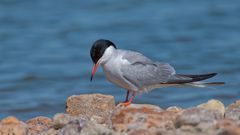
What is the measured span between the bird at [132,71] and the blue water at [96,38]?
6.49 feet

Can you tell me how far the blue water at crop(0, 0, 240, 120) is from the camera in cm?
984

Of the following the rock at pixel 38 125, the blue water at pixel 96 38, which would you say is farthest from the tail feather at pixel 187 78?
the blue water at pixel 96 38

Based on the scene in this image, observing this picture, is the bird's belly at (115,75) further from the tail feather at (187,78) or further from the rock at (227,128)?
the rock at (227,128)

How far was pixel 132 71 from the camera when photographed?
7090mm

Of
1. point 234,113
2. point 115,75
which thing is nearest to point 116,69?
point 115,75

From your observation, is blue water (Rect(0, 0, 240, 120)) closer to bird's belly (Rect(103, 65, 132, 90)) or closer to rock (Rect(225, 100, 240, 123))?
rock (Rect(225, 100, 240, 123))

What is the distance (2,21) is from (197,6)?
4365mm

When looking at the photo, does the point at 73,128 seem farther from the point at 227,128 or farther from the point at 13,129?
the point at 227,128

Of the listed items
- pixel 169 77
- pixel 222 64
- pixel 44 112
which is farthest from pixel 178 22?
Answer: pixel 169 77

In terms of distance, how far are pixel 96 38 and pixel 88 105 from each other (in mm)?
6200

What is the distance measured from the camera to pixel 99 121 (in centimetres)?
643

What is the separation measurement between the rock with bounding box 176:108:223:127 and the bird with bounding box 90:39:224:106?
5.02ft

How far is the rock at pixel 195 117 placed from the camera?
17.8ft

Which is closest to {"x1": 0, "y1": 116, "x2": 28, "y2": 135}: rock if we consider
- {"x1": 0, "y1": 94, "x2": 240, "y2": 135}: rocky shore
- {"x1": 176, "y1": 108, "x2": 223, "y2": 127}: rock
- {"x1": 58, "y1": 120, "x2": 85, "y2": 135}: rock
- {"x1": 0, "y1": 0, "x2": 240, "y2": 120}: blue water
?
{"x1": 0, "y1": 94, "x2": 240, "y2": 135}: rocky shore
